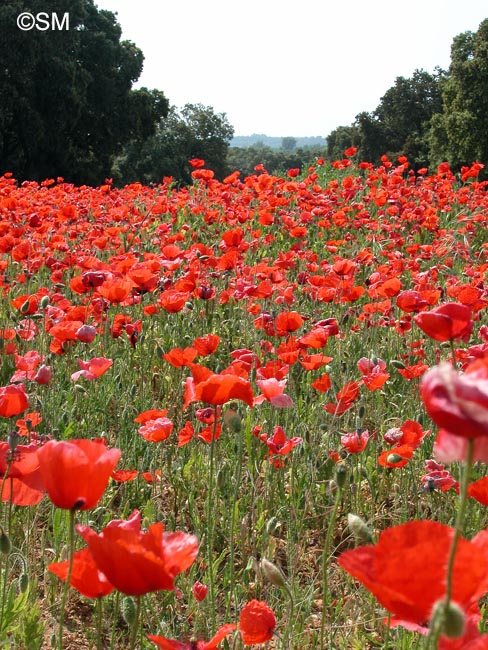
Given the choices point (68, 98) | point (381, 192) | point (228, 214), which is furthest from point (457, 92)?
point (228, 214)

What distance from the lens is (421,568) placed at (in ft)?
2.13

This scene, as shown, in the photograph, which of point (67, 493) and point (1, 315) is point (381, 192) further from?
point (67, 493)

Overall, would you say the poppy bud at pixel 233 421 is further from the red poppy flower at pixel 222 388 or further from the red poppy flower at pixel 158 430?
the red poppy flower at pixel 158 430

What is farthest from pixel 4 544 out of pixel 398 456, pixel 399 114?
pixel 399 114

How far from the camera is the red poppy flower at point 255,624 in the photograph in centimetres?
124

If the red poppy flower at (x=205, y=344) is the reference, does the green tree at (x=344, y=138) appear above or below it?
above

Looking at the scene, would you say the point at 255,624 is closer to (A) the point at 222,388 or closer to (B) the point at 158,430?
(A) the point at 222,388

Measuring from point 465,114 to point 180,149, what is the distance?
919 inches

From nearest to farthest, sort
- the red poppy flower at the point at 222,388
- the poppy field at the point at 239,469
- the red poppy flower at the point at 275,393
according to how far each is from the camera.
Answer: the poppy field at the point at 239,469 < the red poppy flower at the point at 222,388 < the red poppy flower at the point at 275,393

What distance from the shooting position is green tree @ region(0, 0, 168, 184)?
2294 cm

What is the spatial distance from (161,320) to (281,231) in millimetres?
2786

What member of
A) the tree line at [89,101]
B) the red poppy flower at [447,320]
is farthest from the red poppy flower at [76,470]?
the tree line at [89,101]

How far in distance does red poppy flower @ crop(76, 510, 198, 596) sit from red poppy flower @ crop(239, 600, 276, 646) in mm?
421

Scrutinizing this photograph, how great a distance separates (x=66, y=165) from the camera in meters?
24.9
